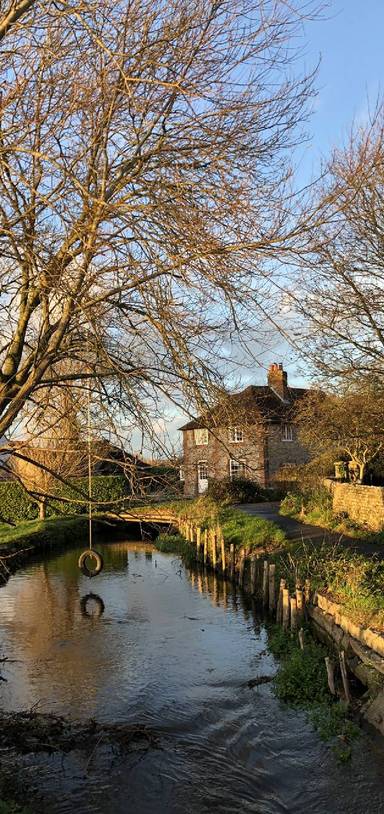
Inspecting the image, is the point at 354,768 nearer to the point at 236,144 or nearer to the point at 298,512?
the point at 236,144

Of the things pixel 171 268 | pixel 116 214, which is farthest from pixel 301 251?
pixel 116 214

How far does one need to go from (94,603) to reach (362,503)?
8.40 m

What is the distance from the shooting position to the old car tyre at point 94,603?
1673 cm

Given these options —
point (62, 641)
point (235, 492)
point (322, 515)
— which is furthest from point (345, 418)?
point (235, 492)

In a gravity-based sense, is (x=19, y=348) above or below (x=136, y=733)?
above

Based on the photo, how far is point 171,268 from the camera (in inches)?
188

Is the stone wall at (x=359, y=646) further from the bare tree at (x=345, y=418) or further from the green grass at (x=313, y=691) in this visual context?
the bare tree at (x=345, y=418)

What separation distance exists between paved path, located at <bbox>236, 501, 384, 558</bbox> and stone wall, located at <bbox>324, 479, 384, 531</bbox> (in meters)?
0.96

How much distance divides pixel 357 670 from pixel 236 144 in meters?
7.84

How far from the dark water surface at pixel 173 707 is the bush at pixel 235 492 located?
1316 cm

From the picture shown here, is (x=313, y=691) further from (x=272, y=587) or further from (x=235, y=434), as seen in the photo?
(x=235, y=434)

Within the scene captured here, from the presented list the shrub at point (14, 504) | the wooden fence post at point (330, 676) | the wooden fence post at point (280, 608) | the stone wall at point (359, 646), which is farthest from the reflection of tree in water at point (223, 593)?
the shrub at point (14, 504)

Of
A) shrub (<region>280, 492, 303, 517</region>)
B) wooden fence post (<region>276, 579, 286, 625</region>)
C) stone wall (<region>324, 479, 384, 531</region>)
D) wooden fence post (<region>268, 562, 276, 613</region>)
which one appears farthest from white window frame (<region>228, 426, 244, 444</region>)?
shrub (<region>280, 492, 303, 517</region>)

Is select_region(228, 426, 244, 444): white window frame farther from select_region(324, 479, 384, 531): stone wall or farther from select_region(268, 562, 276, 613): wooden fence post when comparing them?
select_region(324, 479, 384, 531): stone wall
